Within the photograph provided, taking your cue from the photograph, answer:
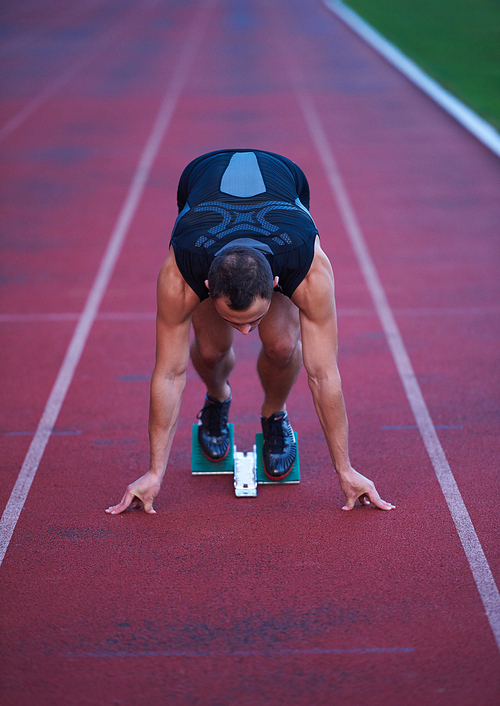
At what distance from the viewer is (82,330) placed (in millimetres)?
5223

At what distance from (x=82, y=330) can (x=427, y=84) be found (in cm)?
1057

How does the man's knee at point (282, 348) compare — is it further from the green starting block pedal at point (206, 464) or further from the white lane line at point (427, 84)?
the white lane line at point (427, 84)

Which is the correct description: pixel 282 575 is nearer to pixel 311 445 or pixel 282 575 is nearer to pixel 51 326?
pixel 311 445

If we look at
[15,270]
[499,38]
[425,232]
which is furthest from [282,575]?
[499,38]

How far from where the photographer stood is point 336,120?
455 inches

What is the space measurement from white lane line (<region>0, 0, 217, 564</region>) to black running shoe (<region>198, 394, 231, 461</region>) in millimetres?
854

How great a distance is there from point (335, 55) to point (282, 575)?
16621mm

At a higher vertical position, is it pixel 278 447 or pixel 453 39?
pixel 278 447

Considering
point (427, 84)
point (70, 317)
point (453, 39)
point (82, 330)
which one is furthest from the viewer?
point (453, 39)

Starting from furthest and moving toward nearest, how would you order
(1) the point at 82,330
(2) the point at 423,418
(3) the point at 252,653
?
(1) the point at 82,330 → (2) the point at 423,418 → (3) the point at 252,653

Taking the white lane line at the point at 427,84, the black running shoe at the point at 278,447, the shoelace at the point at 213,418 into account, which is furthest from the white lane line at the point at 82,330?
the white lane line at the point at 427,84

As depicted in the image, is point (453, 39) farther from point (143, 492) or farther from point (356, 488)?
point (143, 492)

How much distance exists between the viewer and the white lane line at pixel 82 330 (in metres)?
3.33

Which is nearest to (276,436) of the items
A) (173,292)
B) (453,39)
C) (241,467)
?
(241,467)
